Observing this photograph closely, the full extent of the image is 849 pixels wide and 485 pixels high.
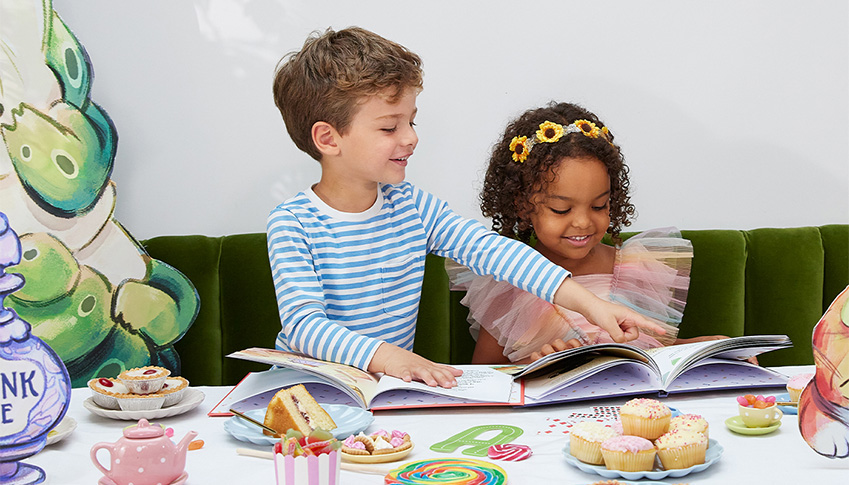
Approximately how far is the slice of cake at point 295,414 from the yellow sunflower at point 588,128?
953 millimetres

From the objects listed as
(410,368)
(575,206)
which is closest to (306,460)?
(410,368)

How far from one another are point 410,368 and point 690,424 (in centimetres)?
47

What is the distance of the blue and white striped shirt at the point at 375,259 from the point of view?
55.7 inches

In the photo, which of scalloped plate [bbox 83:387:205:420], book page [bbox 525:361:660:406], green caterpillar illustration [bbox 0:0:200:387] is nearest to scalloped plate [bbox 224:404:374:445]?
scalloped plate [bbox 83:387:205:420]

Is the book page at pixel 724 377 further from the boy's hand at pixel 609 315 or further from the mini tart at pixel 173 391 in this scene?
the mini tart at pixel 173 391

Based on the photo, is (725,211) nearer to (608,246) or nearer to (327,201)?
(608,246)

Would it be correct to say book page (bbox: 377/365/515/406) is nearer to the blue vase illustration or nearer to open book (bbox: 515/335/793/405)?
open book (bbox: 515/335/793/405)

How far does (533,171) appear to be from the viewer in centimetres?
166

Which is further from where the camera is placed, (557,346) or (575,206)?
(575,206)

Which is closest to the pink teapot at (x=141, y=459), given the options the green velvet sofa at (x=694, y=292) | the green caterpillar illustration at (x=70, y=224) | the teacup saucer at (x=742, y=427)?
the teacup saucer at (x=742, y=427)

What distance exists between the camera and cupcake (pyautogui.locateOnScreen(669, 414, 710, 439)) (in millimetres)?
809

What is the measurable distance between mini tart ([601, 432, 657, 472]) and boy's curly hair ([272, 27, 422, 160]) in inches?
34.1

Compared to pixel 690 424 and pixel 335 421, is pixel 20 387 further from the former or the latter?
pixel 690 424

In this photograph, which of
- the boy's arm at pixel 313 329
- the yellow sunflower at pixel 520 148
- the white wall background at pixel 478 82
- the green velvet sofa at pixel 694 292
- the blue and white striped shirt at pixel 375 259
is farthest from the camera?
the white wall background at pixel 478 82
